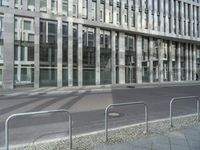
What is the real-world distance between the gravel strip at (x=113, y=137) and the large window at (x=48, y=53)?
21495 mm

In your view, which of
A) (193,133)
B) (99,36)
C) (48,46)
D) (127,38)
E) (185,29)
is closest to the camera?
(193,133)

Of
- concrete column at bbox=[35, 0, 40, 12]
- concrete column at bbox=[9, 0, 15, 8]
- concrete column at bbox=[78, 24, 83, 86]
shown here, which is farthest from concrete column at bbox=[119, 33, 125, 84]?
concrete column at bbox=[9, 0, 15, 8]

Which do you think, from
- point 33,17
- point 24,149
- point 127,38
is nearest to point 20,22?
point 33,17

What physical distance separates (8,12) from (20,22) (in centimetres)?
172

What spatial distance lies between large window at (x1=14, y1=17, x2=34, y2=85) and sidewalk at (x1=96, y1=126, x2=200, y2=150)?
74.4ft

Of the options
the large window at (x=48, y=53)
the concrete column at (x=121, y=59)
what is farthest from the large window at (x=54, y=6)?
the concrete column at (x=121, y=59)

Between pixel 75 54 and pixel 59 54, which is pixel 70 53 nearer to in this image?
pixel 75 54

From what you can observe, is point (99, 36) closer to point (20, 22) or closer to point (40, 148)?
point (20, 22)

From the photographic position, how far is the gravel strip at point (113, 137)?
5473mm

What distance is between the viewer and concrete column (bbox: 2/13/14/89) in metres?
24.8

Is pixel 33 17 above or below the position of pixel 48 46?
above

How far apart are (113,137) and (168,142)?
151cm

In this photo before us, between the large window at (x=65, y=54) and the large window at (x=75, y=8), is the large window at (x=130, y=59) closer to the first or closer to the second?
the large window at (x=75, y=8)

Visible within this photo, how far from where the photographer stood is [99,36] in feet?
105
